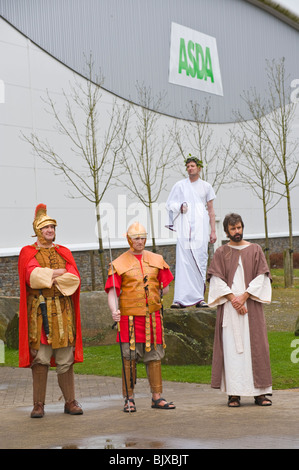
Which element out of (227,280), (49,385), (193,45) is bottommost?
(49,385)

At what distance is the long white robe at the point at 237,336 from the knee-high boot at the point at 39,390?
1775 millimetres

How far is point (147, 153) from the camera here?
2462cm

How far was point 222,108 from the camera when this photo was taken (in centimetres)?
2942

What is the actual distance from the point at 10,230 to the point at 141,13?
910 cm

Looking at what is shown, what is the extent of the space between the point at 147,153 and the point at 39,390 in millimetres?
17609

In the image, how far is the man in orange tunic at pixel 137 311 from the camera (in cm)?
766

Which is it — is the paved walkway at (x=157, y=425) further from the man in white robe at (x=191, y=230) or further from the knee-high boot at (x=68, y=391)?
the man in white robe at (x=191, y=230)

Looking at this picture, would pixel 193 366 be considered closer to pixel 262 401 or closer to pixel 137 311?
pixel 262 401

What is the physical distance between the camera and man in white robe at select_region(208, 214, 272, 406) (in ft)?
25.2

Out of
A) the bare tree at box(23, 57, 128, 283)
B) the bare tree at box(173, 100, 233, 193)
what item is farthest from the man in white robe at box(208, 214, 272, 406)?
the bare tree at box(173, 100, 233, 193)

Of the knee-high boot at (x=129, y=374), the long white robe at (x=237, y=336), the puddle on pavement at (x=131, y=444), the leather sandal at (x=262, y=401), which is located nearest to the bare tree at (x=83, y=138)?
the long white robe at (x=237, y=336)
